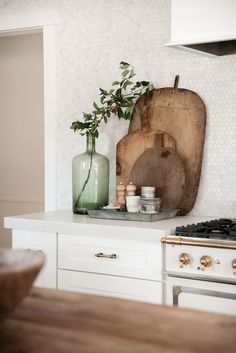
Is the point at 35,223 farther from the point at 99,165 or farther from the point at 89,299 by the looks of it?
the point at 89,299

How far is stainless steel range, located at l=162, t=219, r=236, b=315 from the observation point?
109 inches

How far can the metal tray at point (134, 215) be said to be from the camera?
328 centimetres

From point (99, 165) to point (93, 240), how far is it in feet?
2.05

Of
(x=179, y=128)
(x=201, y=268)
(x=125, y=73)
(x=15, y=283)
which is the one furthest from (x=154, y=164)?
(x=15, y=283)

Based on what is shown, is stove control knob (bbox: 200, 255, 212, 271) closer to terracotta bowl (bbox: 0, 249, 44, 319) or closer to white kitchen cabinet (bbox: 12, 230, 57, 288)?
white kitchen cabinet (bbox: 12, 230, 57, 288)

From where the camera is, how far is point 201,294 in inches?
112

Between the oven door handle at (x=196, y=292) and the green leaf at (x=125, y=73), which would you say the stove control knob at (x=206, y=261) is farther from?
the green leaf at (x=125, y=73)

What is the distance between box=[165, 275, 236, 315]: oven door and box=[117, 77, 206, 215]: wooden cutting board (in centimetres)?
74

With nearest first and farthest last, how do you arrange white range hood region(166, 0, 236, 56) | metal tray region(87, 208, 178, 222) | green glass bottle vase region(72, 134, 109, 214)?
white range hood region(166, 0, 236, 56)
metal tray region(87, 208, 178, 222)
green glass bottle vase region(72, 134, 109, 214)

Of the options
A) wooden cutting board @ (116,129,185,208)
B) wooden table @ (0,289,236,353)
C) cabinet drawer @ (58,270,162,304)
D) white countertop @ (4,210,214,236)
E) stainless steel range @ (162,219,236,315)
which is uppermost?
wooden cutting board @ (116,129,185,208)

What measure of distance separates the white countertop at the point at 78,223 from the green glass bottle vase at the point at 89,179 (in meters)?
0.12

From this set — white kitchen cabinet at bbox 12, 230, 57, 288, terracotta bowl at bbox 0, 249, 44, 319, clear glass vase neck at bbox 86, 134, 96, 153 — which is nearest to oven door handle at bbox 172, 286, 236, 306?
white kitchen cabinet at bbox 12, 230, 57, 288

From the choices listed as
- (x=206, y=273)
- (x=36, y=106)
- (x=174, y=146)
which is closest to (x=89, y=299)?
(x=206, y=273)

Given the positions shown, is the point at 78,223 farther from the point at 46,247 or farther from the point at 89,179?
the point at 89,179
